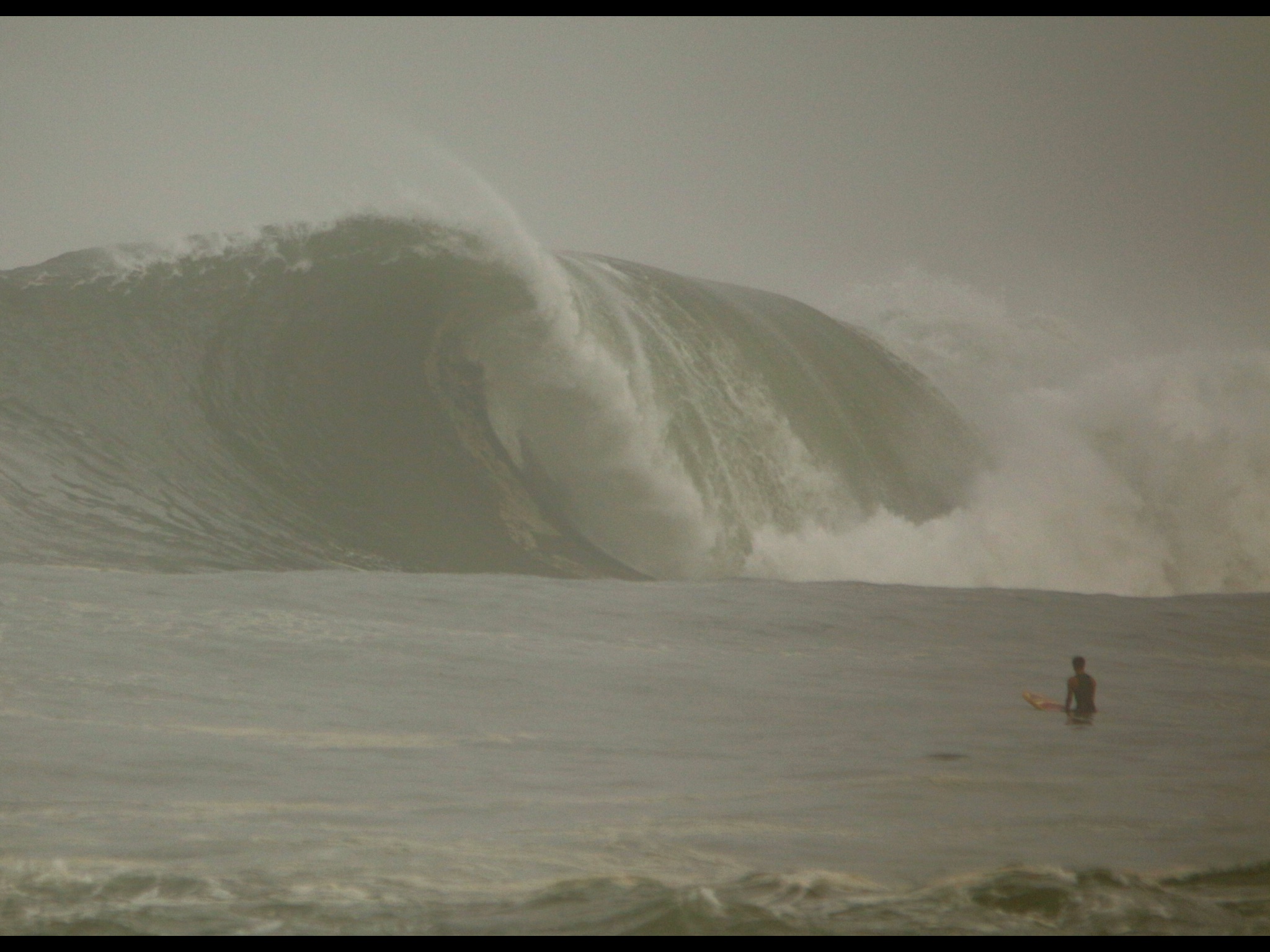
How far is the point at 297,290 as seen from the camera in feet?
44.5

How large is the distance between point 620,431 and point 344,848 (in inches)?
362

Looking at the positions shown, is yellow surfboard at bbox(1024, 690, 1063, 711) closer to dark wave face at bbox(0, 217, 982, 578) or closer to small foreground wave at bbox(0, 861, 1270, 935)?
small foreground wave at bbox(0, 861, 1270, 935)

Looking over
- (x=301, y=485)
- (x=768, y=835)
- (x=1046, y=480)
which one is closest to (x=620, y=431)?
(x=301, y=485)

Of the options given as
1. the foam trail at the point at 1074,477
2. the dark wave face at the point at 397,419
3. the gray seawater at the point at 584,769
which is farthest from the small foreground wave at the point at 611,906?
the foam trail at the point at 1074,477

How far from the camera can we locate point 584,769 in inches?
210

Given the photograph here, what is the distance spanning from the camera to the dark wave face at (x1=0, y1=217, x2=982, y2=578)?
10438 mm

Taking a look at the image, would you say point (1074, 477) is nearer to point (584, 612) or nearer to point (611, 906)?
point (584, 612)

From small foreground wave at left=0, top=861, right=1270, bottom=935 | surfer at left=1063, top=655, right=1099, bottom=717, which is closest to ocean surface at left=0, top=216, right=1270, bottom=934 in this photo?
small foreground wave at left=0, top=861, right=1270, bottom=935

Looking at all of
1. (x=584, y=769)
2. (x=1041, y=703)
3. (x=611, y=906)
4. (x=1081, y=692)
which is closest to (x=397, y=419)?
(x=1041, y=703)

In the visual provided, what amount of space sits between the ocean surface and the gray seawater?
3cm

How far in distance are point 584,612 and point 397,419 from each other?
4.10 metres

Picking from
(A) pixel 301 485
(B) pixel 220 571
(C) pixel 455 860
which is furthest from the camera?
(A) pixel 301 485

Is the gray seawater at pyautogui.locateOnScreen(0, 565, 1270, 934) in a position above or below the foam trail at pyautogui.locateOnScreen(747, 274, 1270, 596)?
below
